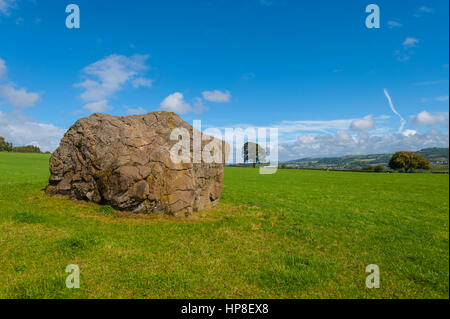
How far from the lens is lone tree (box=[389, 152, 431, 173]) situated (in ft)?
302

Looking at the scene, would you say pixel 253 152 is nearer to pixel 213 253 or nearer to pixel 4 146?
pixel 213 253

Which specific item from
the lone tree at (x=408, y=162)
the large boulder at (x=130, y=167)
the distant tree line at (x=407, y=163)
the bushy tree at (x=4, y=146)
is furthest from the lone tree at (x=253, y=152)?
the bushy tree at (x=4, y=146)

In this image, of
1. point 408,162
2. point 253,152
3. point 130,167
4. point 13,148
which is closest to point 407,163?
point 408,162

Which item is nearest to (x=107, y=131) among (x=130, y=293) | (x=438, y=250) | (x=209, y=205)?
(x=209, y=205)

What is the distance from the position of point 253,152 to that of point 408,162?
2958 inches

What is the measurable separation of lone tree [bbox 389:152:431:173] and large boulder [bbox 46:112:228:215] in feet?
362

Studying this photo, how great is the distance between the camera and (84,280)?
661cm

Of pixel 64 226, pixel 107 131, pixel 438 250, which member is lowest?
pixel 438 250

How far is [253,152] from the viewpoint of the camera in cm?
13762

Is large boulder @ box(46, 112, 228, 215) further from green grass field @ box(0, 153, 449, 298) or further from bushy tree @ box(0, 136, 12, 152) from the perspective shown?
bushy tree @ box(0, 136, 12, 152)

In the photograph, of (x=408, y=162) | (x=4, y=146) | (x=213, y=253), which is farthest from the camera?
(x=4, y=146)

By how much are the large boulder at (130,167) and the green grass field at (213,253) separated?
89cm
